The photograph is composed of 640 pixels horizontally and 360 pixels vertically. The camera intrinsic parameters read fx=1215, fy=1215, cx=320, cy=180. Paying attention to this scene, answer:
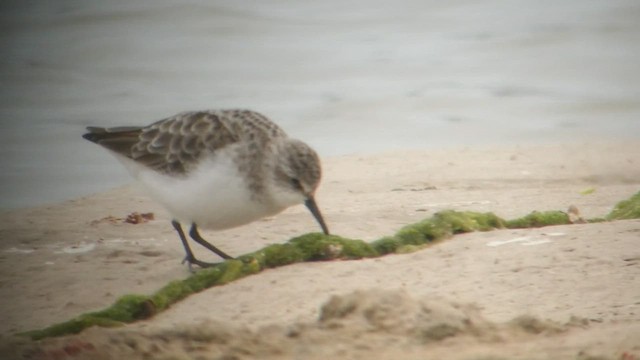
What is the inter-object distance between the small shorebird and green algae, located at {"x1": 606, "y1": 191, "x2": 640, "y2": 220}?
6.22 feet

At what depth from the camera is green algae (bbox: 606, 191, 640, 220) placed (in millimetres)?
7711

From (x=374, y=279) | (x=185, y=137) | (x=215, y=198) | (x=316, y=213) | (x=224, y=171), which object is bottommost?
(x=374, y=279)

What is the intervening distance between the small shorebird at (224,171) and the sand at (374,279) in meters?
0.38

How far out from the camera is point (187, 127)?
797 cm

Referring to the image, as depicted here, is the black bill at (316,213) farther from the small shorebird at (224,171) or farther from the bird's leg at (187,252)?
the bird's leg at (187,252)

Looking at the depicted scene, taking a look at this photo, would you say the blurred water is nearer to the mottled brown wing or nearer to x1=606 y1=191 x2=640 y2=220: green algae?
the mottled brown wing

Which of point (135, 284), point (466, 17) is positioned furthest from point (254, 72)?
point (135, 284)

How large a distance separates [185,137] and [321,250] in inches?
51.7

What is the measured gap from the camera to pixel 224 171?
24.7 ft

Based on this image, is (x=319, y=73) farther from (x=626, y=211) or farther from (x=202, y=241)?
(x=626, y=211)

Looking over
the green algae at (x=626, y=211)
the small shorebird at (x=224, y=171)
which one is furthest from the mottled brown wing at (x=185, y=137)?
the green algae at (x=626, y=211)

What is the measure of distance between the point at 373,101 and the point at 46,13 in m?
6.13

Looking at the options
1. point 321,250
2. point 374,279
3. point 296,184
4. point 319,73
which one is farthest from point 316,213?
point 319,73

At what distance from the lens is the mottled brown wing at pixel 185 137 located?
771 centimetres
